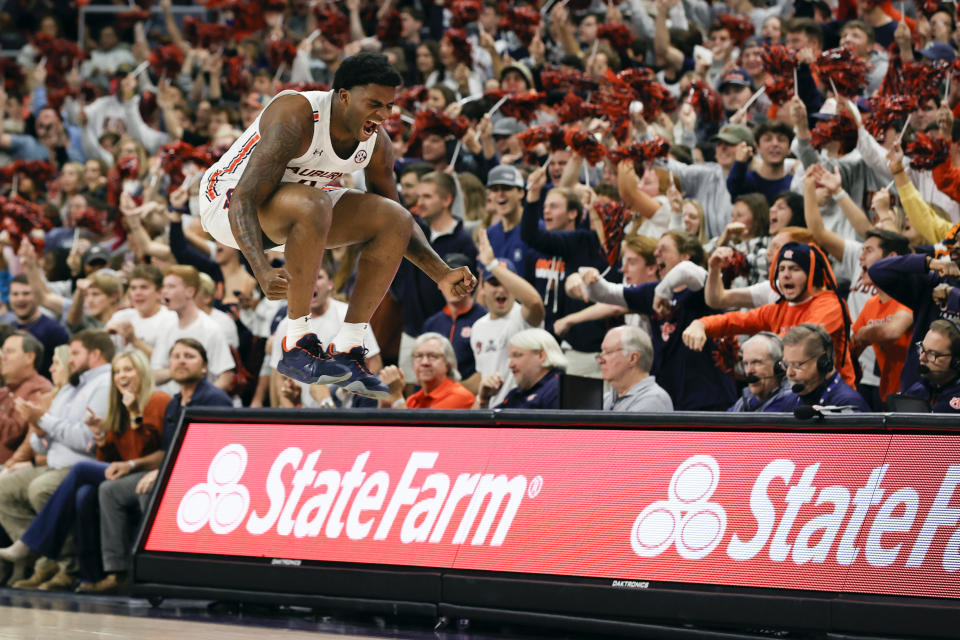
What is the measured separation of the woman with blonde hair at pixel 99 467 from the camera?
29.5ft

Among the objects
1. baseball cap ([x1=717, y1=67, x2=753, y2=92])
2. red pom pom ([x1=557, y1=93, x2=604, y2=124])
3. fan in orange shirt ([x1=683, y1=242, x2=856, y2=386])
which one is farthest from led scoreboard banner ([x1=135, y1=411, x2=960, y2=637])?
baseball cap ([x1=717, y1=67, x2=753, y2=92])

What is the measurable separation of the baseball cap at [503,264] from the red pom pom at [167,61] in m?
6.71

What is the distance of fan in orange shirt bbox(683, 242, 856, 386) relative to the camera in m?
7.35

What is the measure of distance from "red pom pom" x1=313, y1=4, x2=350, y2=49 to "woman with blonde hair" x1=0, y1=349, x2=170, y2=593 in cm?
586

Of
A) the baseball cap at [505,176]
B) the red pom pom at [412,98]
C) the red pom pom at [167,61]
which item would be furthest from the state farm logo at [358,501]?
the red pom pom at [167,61]

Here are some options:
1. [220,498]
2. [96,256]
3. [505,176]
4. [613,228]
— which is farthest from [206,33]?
[220,498]

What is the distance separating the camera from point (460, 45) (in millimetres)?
12281

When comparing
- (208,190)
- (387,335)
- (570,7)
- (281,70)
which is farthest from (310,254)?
(281,70)

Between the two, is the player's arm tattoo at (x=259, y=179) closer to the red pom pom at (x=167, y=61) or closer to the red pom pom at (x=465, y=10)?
the red pom pom at (x=465, y=10)

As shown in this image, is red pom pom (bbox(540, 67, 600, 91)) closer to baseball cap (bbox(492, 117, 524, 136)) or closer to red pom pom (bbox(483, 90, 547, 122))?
red pom pom (bbox(483, 90, 547, 122))

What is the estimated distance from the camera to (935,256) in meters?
7.13

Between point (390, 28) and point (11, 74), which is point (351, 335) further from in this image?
point (11, 74)

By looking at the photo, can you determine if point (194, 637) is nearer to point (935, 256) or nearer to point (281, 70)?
point (935, 256)

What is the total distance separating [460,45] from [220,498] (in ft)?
19.4
